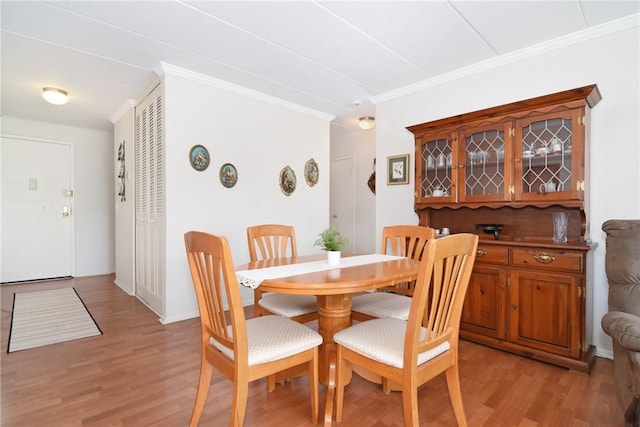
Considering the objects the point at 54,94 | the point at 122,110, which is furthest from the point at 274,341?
the point at 122,110

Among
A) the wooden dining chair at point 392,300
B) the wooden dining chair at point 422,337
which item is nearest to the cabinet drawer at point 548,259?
the wooden dining chair at point 392,300

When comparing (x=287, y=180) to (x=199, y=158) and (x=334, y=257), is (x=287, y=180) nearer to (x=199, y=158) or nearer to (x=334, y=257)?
(x=199, y=158)

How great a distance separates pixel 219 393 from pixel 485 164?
2.63 meters

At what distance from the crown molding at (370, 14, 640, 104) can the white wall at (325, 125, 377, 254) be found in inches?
66.4

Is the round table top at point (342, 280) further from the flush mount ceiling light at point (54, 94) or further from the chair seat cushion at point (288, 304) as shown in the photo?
the flush mount ceiling light at point (54, 94)

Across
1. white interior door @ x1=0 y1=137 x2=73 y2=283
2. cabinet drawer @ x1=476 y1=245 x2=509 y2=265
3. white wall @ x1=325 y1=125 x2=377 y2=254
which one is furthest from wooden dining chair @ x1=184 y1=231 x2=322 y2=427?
white interior door @ x1=0 y1=137 x2=73 y2=283

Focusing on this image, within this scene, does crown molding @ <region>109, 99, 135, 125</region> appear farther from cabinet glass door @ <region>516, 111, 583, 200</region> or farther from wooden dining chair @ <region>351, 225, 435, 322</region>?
cabinet glass door @ <region>516, 111, 583, 200</region>

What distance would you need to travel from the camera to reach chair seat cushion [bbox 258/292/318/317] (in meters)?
2.01

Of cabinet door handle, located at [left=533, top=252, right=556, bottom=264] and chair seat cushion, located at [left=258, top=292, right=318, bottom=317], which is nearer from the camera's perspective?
chair seat cushion, located at [left=258, top=292, right=318, bottom=317]

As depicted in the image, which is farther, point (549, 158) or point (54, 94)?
point (54, 94)

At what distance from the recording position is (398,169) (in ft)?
12.0

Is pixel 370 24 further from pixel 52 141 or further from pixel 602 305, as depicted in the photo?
pixel 52 141

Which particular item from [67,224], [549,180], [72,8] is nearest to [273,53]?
[72,8]

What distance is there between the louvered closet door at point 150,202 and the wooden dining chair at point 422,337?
240 centimetres
